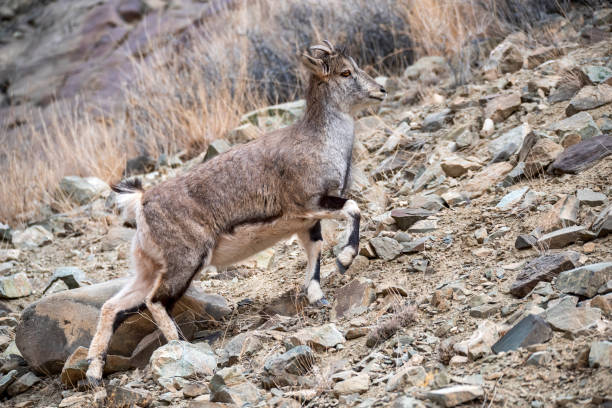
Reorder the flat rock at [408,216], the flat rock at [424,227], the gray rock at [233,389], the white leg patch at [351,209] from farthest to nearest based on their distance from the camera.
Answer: the flat rock at [408,216] < the flat rock at [424,227] < the white leg patch at [351,209] < the gray rock at [233,389]

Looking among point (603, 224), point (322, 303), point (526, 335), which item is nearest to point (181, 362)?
point (322, 303)

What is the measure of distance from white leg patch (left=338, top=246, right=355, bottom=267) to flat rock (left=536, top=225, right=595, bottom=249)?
58.3 inches

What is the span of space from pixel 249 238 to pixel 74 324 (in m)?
1.70

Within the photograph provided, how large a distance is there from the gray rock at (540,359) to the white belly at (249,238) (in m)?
2.74

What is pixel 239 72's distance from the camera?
11477 mm

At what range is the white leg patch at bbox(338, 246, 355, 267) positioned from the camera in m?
5.44

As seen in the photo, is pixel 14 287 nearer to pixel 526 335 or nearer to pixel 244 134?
pixel 244 134

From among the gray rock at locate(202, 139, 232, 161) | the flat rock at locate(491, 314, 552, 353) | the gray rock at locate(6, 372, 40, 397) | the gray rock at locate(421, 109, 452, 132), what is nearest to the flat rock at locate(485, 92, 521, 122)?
the gray rock at locate(421, 109, 452, 132)

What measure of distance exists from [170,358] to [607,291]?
299cm

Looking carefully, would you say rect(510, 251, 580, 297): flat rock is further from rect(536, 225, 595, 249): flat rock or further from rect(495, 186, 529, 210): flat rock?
rect(495, 186, 529, 210): flat rock

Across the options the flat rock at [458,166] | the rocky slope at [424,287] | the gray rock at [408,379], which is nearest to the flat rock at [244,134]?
the rocky slope at [424,287]

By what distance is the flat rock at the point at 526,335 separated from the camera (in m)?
3.65

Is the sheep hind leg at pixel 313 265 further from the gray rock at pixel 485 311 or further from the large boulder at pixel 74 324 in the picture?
the gray rock at pixel 485 311

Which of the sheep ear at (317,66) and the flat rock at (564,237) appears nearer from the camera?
the flat rock at (564,237)
